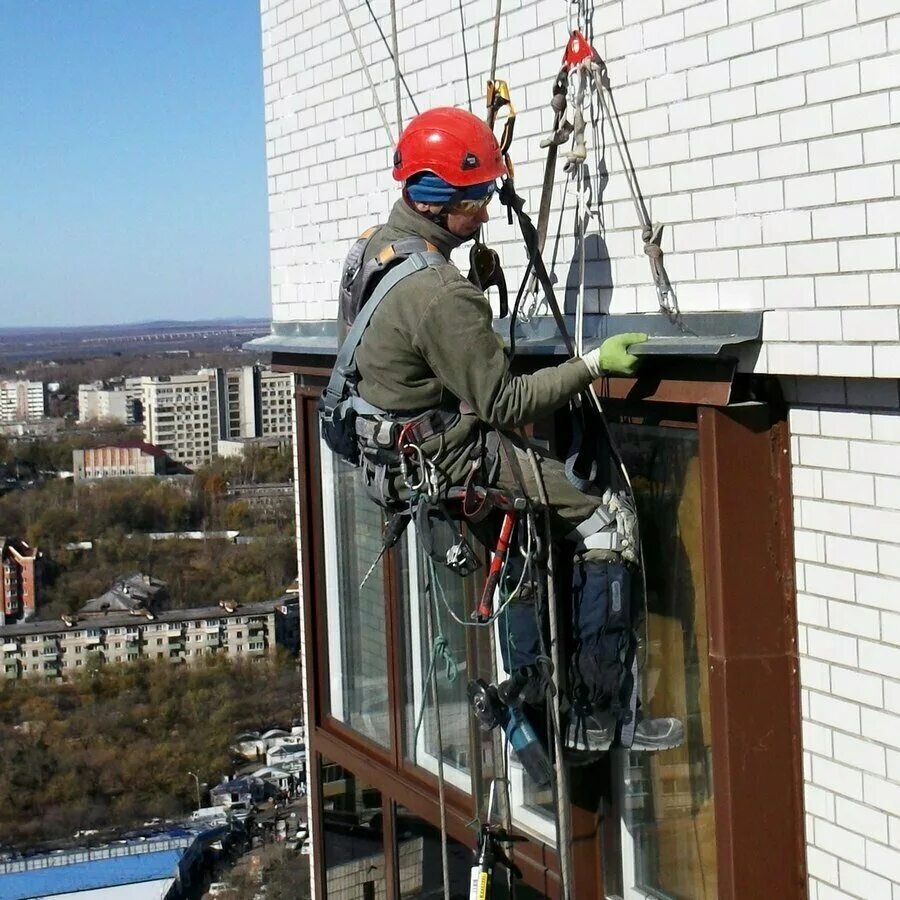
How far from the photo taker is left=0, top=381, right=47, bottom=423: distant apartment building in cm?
10112

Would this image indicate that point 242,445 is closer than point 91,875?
No

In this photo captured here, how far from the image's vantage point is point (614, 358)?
4.16 meters

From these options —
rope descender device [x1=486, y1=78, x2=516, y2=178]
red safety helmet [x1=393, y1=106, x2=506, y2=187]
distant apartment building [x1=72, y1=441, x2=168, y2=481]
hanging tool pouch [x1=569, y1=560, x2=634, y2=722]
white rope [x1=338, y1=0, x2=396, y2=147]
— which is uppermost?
white rope [x1=338, y1=0, x2=396, y2=147]

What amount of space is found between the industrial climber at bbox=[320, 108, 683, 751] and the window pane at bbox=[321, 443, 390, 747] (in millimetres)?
2217

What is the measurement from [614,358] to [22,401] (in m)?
104

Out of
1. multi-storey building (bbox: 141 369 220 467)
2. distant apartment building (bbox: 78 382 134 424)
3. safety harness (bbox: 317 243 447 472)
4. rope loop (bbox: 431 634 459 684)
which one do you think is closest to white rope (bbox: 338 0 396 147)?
safety harness (bbox: 317 243 447 472)

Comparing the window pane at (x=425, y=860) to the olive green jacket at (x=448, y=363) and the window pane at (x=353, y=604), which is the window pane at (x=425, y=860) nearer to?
the window pane at (x=353, y=604)

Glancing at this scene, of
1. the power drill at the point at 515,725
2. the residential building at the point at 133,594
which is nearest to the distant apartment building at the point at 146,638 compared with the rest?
the residential building at the point at 133,594

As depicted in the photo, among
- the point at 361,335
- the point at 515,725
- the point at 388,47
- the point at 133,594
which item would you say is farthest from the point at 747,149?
the point at 133,594

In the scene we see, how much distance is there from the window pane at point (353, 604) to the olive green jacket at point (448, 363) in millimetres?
2457

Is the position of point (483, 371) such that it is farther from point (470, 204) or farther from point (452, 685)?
point (452, 685)

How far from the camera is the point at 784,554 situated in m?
4.22

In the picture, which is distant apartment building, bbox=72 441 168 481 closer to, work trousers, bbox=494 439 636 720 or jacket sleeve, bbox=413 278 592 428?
work trousers, bbox=494 439 636 720

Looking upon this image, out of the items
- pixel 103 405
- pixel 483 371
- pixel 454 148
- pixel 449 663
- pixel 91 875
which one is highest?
pixel 454 148
